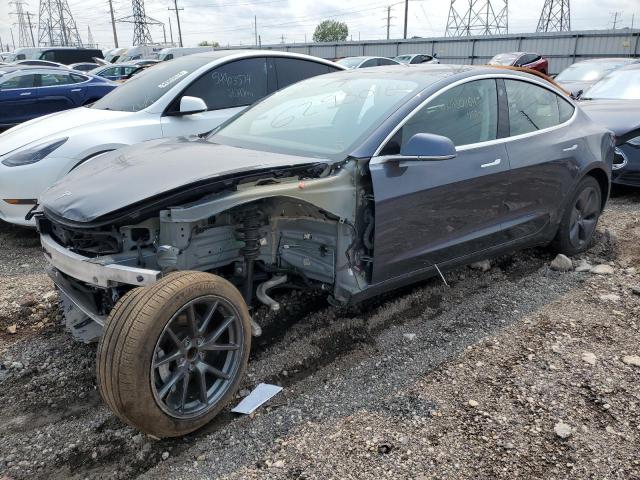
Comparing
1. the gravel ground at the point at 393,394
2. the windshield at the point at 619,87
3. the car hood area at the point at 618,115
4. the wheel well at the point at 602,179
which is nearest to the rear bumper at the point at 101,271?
the gravel ground at the point at 393,394

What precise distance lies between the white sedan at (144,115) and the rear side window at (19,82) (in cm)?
489

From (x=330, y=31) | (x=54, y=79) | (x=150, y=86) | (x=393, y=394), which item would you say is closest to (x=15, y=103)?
(x=54, y=79)

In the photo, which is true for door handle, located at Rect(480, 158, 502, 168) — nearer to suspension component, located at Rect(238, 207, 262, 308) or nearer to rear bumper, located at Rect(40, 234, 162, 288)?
suspension component, located at Rect(238, 207, 262, 308)

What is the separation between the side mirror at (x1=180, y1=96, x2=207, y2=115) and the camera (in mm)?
5184

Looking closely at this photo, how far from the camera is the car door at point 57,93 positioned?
9.78 m

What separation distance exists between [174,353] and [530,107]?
10.7ft

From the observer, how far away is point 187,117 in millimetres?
5523

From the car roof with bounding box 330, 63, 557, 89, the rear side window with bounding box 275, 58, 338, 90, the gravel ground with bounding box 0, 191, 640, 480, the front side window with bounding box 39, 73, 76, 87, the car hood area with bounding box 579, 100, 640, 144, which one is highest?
the car roof with bounding box 330, 63, 557, 89

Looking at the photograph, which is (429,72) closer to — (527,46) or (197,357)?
(197,357)

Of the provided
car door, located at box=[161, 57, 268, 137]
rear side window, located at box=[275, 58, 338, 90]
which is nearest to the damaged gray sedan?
car door, located at box=[161, 57, 268, 137]

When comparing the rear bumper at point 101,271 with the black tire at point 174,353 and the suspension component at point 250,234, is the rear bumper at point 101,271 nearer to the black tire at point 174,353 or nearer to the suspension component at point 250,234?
the black tire at point 174,353

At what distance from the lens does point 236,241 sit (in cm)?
311

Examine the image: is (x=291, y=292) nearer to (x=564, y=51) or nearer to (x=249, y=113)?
(x=249, y=113)

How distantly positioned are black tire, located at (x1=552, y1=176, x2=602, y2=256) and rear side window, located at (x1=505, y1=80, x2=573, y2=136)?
25.3 inches
